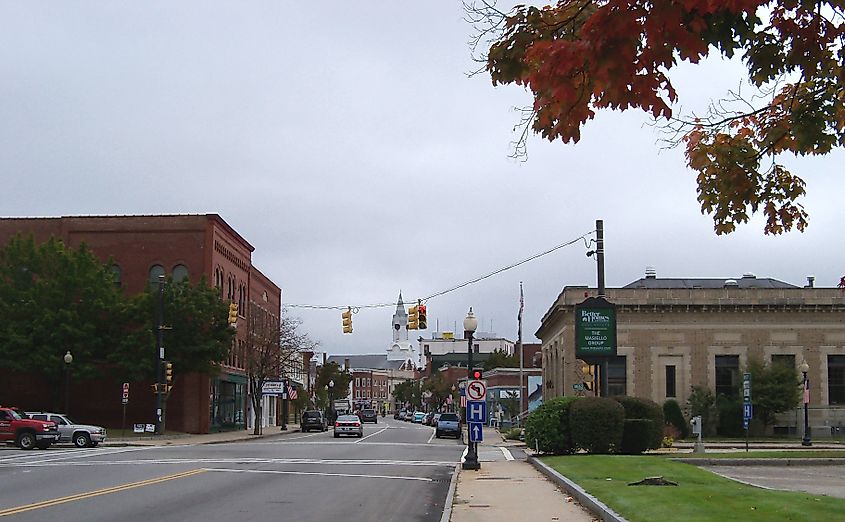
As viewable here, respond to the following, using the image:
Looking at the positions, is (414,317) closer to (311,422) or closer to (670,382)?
(670,382)

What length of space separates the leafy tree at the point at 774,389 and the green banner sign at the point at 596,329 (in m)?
24.2

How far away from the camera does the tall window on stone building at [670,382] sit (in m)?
60.2

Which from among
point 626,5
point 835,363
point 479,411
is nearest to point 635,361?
point 835,363

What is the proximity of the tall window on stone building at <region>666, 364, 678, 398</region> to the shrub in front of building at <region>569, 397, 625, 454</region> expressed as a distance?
2971cm

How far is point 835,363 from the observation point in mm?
60156

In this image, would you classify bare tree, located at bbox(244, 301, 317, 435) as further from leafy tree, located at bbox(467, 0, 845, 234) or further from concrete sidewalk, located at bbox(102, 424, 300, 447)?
leafy tree, located at bbox(467, 0, 845, 234)

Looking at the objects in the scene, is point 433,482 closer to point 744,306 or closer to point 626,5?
point 626,5

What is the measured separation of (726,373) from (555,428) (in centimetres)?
3179

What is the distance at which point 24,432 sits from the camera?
39656 mm

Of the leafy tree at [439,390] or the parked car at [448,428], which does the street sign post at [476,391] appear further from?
the leafy tree at [439,390]

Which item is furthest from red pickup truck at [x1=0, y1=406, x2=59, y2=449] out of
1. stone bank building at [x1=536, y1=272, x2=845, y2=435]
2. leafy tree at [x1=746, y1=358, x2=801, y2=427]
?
leafy tree at [x1=746, y1=358, x2=801, y2=427]

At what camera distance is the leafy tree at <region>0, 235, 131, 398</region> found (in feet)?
179

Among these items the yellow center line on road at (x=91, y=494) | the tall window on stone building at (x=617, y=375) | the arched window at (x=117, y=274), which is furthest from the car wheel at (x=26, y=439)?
the tall window on stone building at (x=617, y=375)

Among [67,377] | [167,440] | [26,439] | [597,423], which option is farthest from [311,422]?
[597,423]
